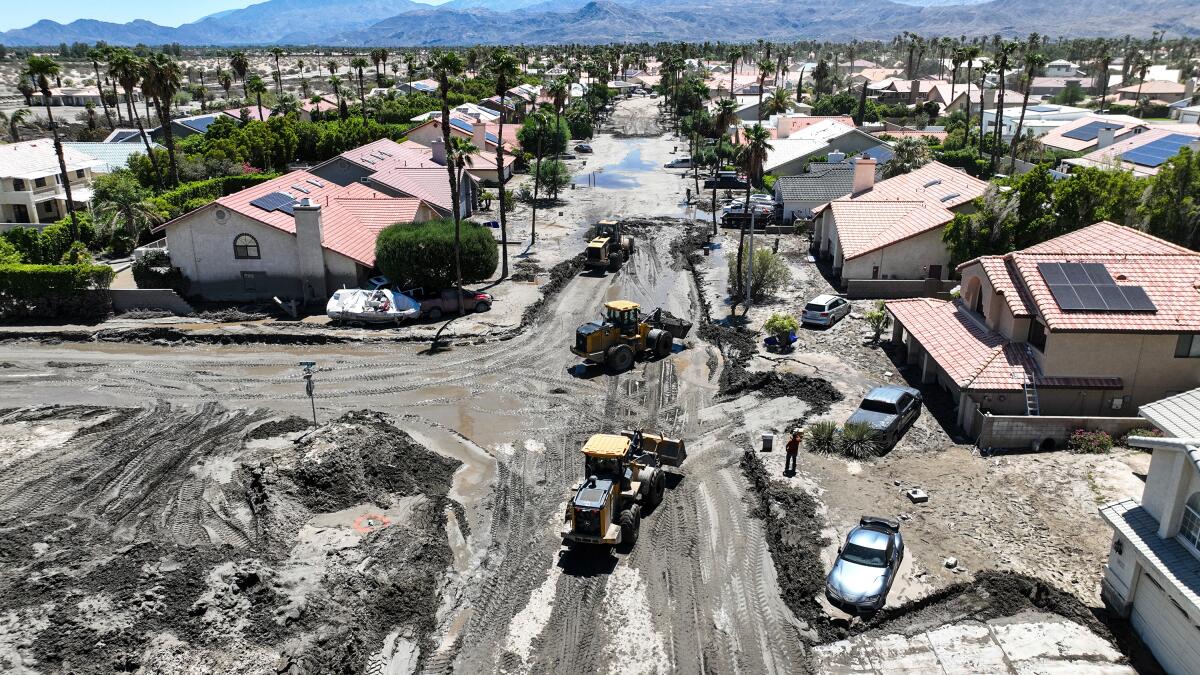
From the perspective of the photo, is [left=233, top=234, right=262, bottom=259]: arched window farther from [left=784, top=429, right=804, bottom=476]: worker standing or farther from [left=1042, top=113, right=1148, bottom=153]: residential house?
[left=1042, top=113, right=1148, bottom=153]: residential house

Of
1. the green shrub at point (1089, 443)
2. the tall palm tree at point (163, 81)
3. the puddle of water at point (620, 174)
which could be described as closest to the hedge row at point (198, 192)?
the tall palm tree at point (163, 81)

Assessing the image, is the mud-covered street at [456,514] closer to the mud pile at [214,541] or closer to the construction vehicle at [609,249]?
the mud pile at [214,541]

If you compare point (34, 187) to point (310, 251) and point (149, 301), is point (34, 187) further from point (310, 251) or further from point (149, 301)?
point (310, 251)

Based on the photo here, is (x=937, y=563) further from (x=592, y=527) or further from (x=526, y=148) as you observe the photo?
(x=526, y=148)

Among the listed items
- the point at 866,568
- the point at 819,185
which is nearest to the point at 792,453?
the point at 866,568

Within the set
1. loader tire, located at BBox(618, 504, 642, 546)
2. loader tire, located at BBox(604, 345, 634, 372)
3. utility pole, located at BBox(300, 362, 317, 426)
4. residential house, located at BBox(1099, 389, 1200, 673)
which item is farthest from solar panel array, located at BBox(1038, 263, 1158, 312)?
utility pole, located at BBox(300, 362, 317, 426)
